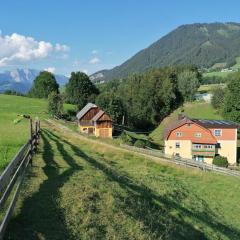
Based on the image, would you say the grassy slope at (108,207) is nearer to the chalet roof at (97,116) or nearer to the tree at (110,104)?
the chalet roof at (97,116)

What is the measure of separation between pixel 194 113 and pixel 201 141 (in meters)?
56.8

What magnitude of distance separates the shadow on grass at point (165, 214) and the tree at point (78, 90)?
109 m

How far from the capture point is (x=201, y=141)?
254 ft

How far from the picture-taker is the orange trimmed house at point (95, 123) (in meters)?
81.7

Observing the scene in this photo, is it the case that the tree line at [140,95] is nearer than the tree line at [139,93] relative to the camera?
Yes

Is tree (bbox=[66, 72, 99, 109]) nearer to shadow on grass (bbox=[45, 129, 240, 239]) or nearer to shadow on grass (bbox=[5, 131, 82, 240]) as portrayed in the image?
shadow on grass (bbox=[45, 129, 240, 239])

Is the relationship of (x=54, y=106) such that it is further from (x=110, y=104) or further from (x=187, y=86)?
(x=187, y=86)

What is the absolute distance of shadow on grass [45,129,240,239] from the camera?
16.1 meters

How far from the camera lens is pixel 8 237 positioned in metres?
11.6

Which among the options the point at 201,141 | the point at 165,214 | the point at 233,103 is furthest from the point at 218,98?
the point at 165,214

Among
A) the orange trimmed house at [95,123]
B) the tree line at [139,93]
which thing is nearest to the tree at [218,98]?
the tree line at [139,93]

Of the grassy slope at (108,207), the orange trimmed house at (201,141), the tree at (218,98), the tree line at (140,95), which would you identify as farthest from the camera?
the tree at (218,98)

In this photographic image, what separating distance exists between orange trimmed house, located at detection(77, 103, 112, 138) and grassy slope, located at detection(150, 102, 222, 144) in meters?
33.9

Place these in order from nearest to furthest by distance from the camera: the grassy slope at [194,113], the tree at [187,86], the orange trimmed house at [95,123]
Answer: the orange trimmed house at [95,123] → the grassy slope at [194,113] → the tree at [187,86]
